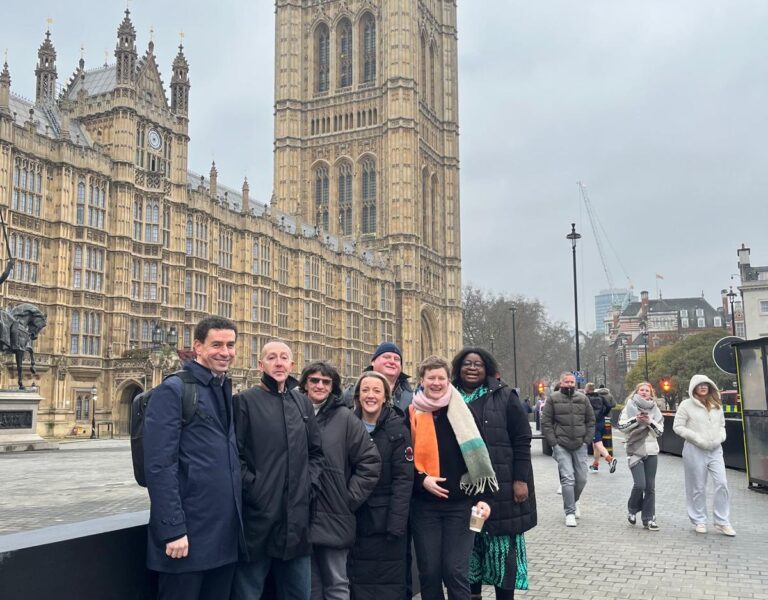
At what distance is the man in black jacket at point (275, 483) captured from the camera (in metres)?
4.55

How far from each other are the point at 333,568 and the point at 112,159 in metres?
37.4

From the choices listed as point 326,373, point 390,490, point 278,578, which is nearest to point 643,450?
point 390,490

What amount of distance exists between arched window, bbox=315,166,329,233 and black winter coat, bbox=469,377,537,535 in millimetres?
76847

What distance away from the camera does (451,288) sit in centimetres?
8431

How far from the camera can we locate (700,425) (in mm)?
10039

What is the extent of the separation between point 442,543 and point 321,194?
258 feet

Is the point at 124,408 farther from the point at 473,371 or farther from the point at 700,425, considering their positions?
the point at 473,371

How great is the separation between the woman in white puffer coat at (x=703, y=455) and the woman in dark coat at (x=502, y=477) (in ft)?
15.8

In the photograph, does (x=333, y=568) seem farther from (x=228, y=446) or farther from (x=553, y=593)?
(x=553, y=593)

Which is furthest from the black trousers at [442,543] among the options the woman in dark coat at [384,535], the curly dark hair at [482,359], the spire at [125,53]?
the spire at [125,53]

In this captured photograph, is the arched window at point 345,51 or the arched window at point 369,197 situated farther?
the arched window at point 345,51

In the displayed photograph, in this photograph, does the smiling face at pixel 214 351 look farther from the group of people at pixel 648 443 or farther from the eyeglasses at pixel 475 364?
the group of people at pixel 648 443

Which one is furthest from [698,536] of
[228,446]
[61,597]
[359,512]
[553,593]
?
[61,597]

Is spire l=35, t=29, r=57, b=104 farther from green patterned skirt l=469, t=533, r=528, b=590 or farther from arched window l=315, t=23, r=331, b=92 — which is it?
arched window l=315, t=23, r=331, b=92
